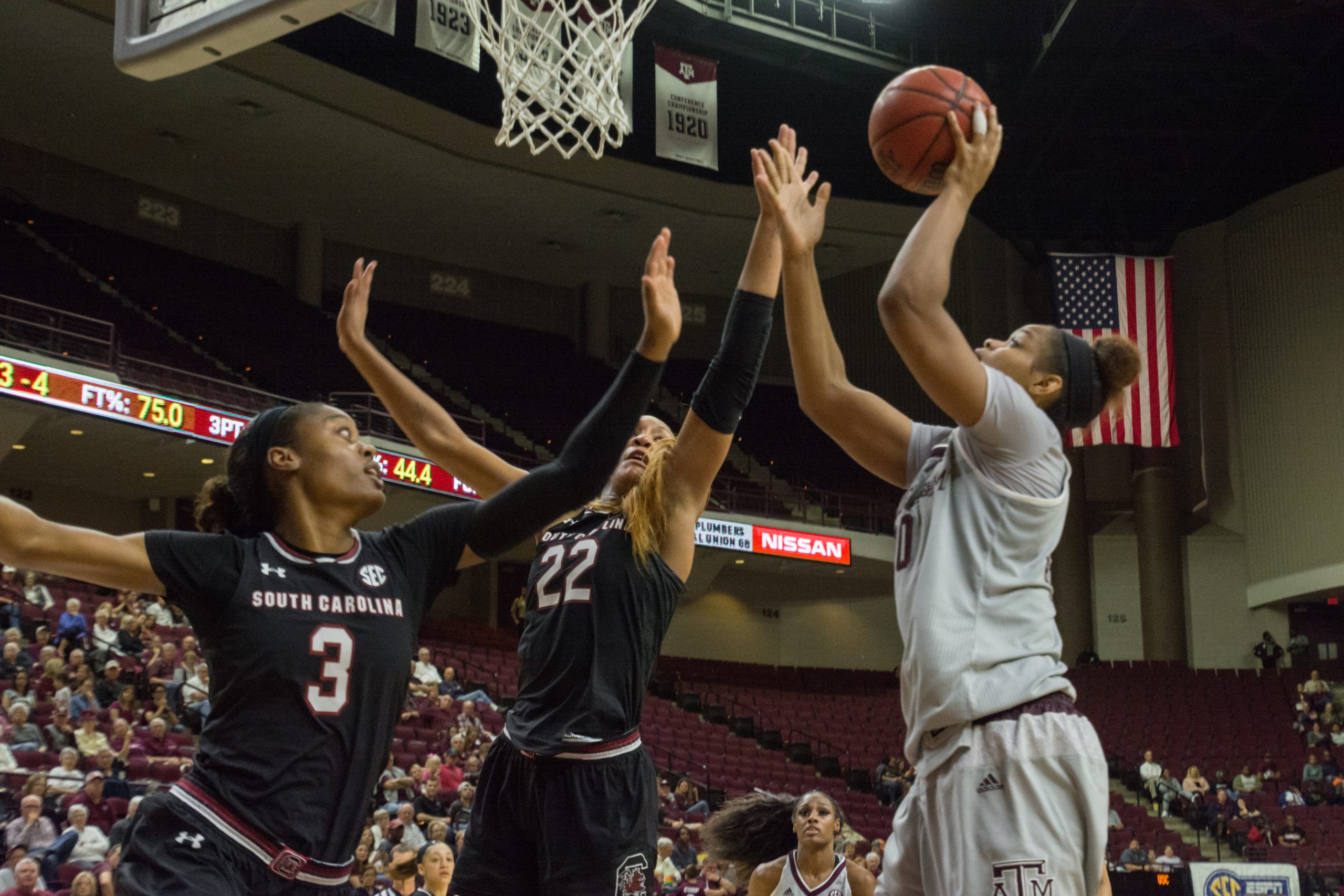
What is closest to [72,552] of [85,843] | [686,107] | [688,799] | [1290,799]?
[85,843]

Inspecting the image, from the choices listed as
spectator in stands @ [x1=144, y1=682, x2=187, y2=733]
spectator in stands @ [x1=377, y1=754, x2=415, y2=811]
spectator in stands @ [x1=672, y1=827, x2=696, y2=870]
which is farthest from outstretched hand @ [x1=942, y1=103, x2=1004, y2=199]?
spectator in stands @ [x1=672, y1=827, x2=696, y2=870]

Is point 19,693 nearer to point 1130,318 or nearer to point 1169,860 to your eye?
point 1169,860

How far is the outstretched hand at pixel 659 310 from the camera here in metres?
2.86

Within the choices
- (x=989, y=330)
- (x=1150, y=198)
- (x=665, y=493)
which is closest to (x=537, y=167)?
(x=989, y=330)

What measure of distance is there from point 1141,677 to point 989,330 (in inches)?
271

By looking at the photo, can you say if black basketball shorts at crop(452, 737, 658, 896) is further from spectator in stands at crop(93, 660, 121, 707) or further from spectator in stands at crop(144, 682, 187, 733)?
spectator in stands at crop(93, 660, 121, 707)

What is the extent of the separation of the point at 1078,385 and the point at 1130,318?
2075 cm

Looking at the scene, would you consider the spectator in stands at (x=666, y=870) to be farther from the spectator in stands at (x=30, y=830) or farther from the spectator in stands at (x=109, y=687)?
the spectator in stands at (x=30, y=830)

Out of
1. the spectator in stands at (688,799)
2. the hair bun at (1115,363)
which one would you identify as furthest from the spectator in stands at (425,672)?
the hair bun at (1115,363)

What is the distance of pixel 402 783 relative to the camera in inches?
474

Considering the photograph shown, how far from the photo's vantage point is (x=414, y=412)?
12.9ft

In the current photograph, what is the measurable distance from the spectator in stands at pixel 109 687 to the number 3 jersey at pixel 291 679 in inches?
388

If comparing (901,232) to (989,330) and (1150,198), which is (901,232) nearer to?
(989,330)

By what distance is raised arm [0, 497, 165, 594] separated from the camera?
8.63ft
